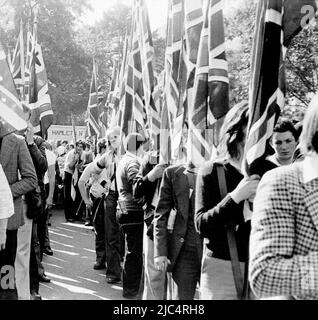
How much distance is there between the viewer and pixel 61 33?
137ft

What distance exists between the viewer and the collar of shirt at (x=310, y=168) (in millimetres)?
2104

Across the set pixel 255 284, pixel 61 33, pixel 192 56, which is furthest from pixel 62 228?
pixel 61 33

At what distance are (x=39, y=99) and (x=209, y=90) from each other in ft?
14.0

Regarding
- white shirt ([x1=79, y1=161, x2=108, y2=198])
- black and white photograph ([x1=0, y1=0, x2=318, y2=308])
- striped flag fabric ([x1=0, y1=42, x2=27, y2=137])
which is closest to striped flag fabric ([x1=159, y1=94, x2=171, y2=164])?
black and white photograph ([x1=0, y1=0, x2=318, y2=308])

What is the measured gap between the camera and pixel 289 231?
2.05 metres

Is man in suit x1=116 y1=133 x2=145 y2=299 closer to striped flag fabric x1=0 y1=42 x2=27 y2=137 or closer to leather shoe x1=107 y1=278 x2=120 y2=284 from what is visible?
leather shoe x1=107 y1=278 x2=120 y2=284

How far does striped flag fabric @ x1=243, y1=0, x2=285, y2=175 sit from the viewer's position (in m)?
3.51

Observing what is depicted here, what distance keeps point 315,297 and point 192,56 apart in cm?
365

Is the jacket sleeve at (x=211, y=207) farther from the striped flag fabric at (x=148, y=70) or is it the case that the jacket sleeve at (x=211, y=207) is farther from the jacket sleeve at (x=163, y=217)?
the striped flag fabric at (x=148, y=70)

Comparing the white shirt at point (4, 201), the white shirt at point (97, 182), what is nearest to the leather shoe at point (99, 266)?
the white shirt at point (97, 182)

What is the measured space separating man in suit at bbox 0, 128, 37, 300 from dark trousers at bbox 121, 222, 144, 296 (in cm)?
191

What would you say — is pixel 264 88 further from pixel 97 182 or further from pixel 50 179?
pixel 97 182

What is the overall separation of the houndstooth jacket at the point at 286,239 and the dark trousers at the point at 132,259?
509 centimetres

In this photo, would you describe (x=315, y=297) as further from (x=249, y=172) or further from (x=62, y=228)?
(x=62, y=228)
